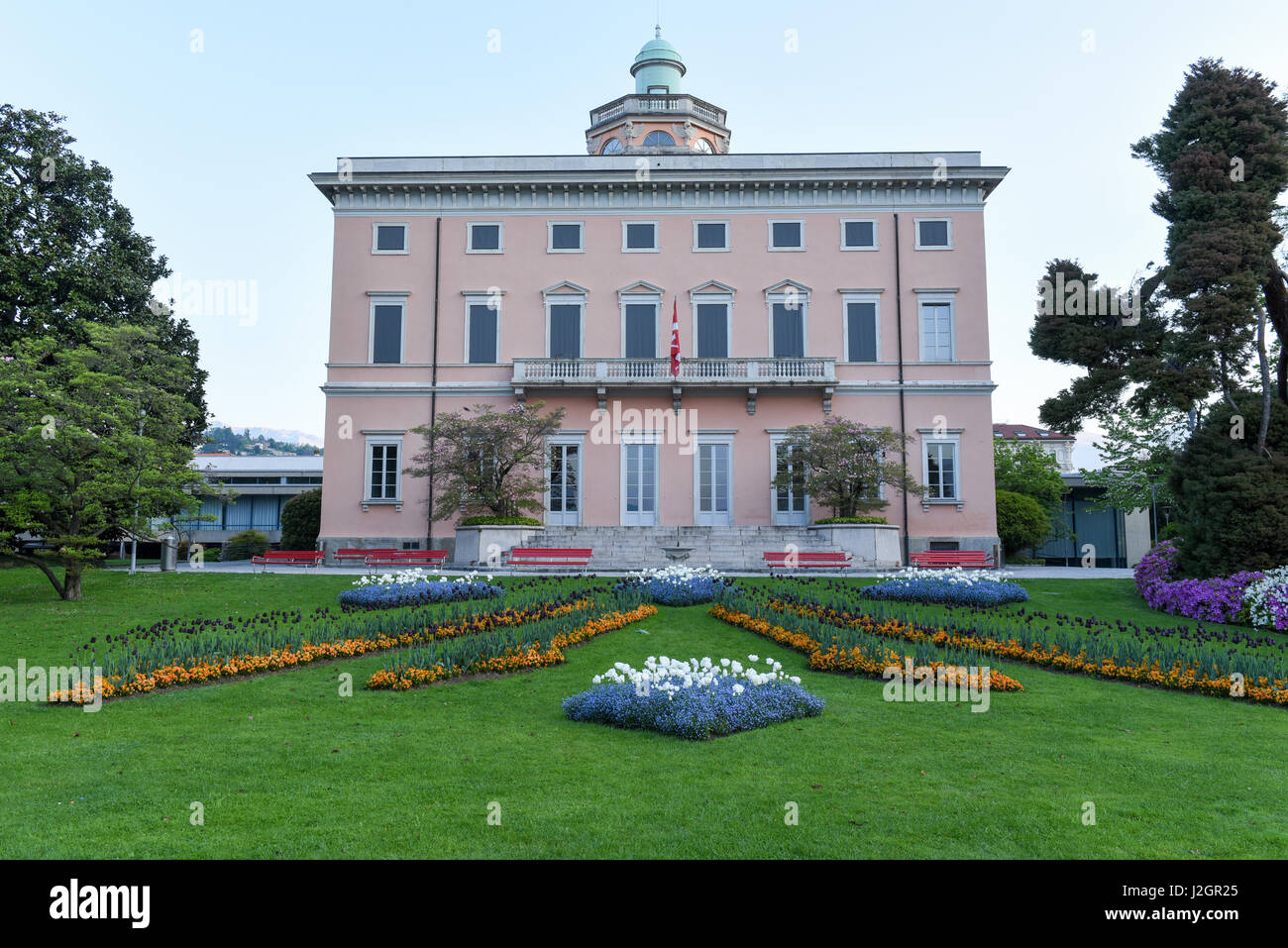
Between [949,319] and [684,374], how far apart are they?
949 centimetres

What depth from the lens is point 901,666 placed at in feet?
32.9

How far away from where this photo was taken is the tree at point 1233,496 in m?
15.3

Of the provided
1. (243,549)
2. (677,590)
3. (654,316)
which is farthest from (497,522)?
(243,549)

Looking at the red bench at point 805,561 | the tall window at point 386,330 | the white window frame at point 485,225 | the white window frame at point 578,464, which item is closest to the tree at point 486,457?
the white window frame at point 578,464

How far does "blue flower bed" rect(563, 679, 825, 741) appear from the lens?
7.56 metres

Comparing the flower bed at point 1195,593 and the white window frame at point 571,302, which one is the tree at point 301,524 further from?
the flower bed at point 1195,593

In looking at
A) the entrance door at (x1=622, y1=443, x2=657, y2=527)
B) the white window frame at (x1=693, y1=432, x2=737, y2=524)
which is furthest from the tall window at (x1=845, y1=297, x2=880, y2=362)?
the entrance door at (x1=622, y1=443, x2=657, y2=527)

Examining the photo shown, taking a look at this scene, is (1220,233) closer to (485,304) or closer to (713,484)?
(713,484)

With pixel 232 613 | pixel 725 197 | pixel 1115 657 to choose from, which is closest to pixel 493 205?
pixel 725 197

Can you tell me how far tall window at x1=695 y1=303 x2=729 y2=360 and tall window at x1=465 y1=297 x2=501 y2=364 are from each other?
7.13 m

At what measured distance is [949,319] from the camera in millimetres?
29359

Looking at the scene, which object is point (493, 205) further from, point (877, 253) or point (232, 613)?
point (232, 613)

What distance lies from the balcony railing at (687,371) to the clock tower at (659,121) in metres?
13.1
